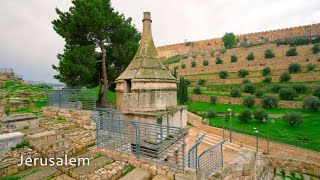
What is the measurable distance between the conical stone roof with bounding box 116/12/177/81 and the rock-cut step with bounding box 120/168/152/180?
4334 millimetres

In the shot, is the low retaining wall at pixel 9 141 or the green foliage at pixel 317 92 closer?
the low retaining wall at pixel 9 141

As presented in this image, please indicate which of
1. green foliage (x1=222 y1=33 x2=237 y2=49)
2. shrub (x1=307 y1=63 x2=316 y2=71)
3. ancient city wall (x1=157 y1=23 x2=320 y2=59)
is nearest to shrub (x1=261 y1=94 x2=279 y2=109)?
shrub (x1=307 y1=63 x2=316 y2=71)

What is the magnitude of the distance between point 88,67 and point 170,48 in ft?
203

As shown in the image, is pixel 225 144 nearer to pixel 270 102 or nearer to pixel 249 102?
pixel 249 102

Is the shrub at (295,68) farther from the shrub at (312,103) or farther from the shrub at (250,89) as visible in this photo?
the shrub at (312,103)

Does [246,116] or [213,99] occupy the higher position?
[213,99]

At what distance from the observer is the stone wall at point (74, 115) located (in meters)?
8.66

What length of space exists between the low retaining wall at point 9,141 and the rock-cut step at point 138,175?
4072 millimetres

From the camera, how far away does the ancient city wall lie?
49.2 m

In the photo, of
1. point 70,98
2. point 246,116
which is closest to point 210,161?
point 70,98

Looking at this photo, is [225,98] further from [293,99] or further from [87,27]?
[87,27]

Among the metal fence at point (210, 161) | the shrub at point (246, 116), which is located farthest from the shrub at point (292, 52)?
the metal fence at point (210, 161)

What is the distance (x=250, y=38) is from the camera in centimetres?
5722

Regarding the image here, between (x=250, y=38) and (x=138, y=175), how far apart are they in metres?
62.7
